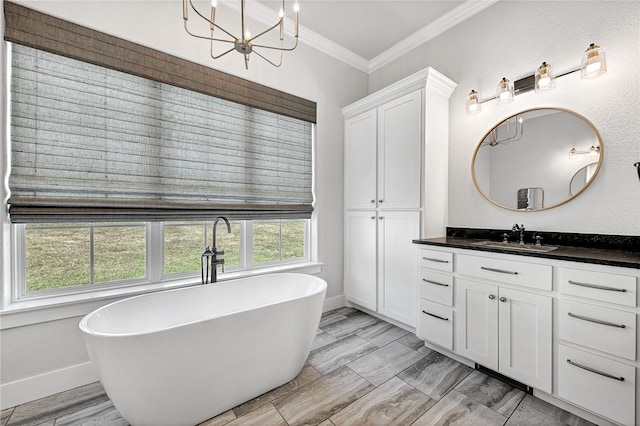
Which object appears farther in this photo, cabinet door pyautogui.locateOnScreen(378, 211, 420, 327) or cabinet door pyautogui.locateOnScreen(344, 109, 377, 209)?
cabinet door pyautogui.locateOnScreen(344, 109, 377, 209)

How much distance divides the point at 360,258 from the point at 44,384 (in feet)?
8.48

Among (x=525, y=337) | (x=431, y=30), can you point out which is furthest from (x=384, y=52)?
(x=525, y=337)

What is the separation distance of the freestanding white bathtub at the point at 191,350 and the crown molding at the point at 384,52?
2494 mm

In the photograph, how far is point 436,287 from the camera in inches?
83.4

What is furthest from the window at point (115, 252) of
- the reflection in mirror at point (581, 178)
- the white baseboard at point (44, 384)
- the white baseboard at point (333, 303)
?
the reflection in mirror at point (581, 178)

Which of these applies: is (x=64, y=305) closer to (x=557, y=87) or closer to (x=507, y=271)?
(x=507, y=271)

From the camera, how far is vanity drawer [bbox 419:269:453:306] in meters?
2.04

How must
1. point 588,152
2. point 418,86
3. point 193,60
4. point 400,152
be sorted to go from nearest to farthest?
point 588,152 < point 193,60 < point 418,86 < point 400,152

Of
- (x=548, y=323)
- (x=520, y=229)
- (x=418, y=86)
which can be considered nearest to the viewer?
(x=548, y=323)

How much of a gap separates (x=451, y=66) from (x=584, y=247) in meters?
1.90

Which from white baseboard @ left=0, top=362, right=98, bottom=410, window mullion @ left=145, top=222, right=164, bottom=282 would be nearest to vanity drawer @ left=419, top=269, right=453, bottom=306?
window mullion @ left=145, top=222, right=164, bottom=282

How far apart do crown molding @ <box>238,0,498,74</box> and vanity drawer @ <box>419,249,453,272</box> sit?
219cm

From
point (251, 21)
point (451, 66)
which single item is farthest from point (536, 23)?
point (251, 21)

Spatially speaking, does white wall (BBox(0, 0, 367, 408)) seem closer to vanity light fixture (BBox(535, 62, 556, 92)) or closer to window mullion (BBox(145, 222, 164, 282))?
window mullion (BBox(145, 222, 164, 282))
